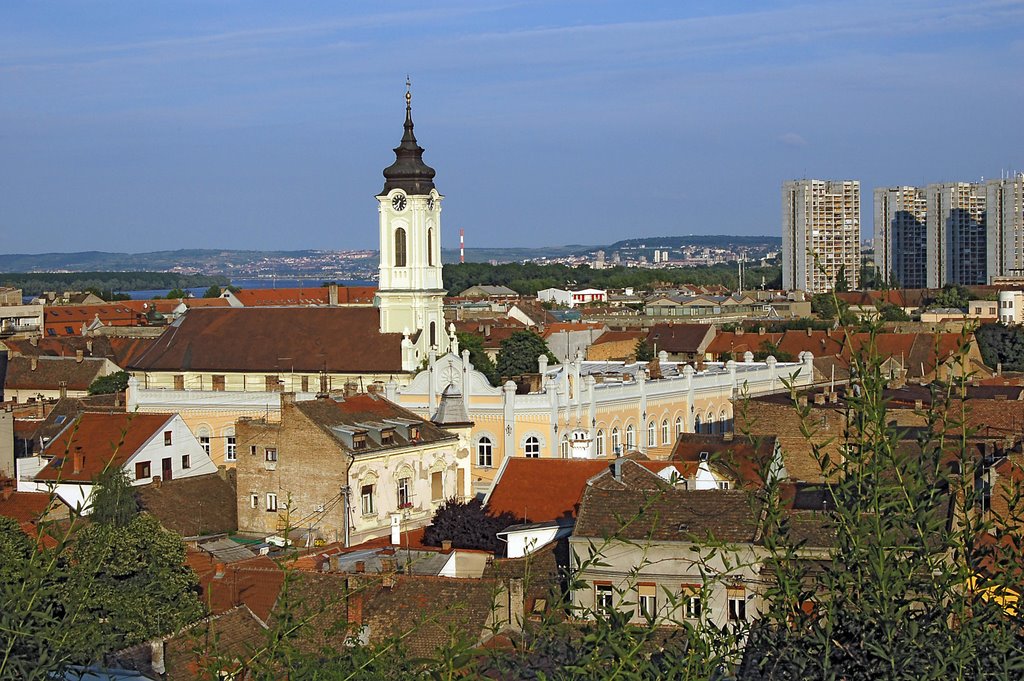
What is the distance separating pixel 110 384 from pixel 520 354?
65.1ft

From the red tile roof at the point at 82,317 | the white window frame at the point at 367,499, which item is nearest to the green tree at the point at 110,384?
the white window frame at the point at 367,499

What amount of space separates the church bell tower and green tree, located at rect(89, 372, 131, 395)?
1160 centimetres

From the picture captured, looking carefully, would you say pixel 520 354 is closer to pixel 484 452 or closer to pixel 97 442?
pixel 484 452

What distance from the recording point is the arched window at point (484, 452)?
4616 cm

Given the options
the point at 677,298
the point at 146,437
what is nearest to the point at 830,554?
the point at 146,437

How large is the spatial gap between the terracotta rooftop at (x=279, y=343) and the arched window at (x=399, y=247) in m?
1.87

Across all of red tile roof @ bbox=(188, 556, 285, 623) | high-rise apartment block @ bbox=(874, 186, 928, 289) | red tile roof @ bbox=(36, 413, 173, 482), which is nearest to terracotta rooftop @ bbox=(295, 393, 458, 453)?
red tile roof @ bbox=(36, 413, 173, 482)

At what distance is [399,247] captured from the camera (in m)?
58.3

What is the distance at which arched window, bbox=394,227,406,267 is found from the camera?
191ft

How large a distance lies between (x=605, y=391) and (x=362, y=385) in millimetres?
10231

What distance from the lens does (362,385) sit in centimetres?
5466

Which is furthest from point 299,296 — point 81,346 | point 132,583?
point 132,583

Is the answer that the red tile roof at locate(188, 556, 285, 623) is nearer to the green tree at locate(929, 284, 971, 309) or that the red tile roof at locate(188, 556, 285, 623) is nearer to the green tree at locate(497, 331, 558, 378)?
the green tree at locate(497, 331, 558, 378)

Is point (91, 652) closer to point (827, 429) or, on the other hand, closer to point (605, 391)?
point (827, 429)
